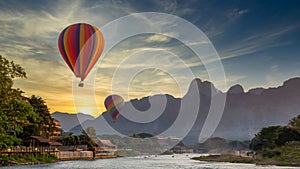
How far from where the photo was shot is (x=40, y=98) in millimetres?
116625

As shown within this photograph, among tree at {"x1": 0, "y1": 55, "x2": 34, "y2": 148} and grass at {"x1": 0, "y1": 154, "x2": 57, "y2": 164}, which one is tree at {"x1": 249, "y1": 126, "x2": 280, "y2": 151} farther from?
tree at {"x1": 0, "y1": 55, "x2": 34, "y2": 148}

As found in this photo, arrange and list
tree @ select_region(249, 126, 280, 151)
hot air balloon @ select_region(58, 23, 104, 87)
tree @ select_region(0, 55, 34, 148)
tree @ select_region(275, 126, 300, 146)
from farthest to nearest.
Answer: tree @ select_region(249, 126, 280, 151) → tree @ select_region(275, 126, 300, 146) → hot air balloon @ select_region(58, 23, 104, 87) → tree @ select_region(0, 55, 34, 148)

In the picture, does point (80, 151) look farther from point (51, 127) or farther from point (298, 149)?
point (298, 149)

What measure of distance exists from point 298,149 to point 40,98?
75.6 m

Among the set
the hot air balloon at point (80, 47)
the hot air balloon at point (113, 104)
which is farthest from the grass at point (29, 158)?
the hot air balloon at point (113, 104)

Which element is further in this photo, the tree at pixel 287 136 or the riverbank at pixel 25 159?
the tree at pixel 287 136

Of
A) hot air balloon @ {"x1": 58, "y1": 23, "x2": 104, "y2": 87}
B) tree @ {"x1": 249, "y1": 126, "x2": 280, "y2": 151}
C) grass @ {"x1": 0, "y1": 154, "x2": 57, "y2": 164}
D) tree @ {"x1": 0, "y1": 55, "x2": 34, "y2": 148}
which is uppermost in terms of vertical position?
hot air balloon @ {"x1": 58, "y1": 23, "x2": 104, "y2": 87}

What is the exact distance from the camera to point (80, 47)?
6981 centimetres

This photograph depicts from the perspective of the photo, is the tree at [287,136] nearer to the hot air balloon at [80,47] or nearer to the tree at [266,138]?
the tree at [266,138]

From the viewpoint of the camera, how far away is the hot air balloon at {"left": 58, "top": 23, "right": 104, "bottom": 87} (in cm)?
6950

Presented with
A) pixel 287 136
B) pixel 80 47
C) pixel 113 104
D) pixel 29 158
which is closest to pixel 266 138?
pixel 287 136

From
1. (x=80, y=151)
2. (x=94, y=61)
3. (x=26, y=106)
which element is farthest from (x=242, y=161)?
(x=26, y=106)

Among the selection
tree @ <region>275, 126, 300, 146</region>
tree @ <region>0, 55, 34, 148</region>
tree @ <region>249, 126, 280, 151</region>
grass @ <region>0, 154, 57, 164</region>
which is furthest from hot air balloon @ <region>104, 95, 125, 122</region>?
tree @ <region>0, 55, 34, 148</region>

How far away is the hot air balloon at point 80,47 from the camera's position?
69500 mm
